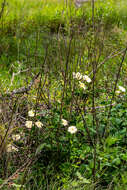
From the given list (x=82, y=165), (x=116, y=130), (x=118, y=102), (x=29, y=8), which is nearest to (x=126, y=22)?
(x=29, y=8)

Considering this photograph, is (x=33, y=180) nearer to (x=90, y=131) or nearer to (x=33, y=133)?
(x=33, y=133)

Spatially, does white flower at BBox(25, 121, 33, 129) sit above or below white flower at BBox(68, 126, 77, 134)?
above

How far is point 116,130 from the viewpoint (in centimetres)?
217

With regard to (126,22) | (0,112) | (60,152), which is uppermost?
(126,22)

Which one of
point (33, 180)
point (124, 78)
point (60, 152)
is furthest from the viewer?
point (124, 78)

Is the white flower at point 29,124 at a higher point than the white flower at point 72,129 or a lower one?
higher

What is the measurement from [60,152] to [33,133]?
0.24m

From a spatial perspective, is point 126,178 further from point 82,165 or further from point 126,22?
Answer: point 126,22

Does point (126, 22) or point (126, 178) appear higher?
point (126, 22)

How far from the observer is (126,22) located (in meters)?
5.46

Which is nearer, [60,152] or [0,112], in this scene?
[0,112]

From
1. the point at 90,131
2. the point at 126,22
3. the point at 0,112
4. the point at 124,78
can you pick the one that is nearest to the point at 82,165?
the point at 90,131

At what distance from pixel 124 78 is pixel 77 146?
4.76 feet

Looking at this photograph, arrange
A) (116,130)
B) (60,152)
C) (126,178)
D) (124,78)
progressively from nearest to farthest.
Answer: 1. (126,178)
2. (60,152)
3. (116,130)
4. (124,78)
